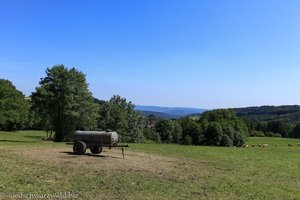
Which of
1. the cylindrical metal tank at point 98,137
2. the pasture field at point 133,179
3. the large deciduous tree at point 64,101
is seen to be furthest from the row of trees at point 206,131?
the pasture field at point 133,179

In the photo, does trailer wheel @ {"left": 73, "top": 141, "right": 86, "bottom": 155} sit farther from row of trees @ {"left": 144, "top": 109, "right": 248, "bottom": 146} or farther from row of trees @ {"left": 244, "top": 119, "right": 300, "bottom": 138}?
row of trees @ {"left": 244, "top": 119, "right": 300, "bottom": 138}

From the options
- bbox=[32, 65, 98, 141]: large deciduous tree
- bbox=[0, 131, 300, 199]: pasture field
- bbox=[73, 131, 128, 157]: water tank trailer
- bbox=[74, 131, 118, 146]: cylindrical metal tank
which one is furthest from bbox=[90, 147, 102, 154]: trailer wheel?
bbox=[32, 65, 98, 141]: large deciduous tree

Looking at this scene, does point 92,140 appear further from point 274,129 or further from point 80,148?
point 274,129

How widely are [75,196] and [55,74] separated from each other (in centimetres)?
3854

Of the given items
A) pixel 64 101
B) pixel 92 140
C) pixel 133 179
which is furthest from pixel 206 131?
pixel 133 179

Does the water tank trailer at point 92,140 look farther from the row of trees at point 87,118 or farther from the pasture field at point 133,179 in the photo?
the row of trees at point 87,118

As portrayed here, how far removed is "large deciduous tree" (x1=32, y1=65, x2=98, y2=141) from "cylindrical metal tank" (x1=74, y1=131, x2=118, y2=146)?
23868mm

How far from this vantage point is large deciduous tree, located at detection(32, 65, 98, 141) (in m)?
49.5

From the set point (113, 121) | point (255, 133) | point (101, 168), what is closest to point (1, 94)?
point (113, 121)

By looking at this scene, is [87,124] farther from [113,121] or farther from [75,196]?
[75,196]

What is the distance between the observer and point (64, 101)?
4988 cm

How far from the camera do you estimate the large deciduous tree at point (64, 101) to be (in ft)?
162

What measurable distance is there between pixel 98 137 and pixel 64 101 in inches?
995

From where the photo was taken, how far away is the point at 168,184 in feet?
54.6
